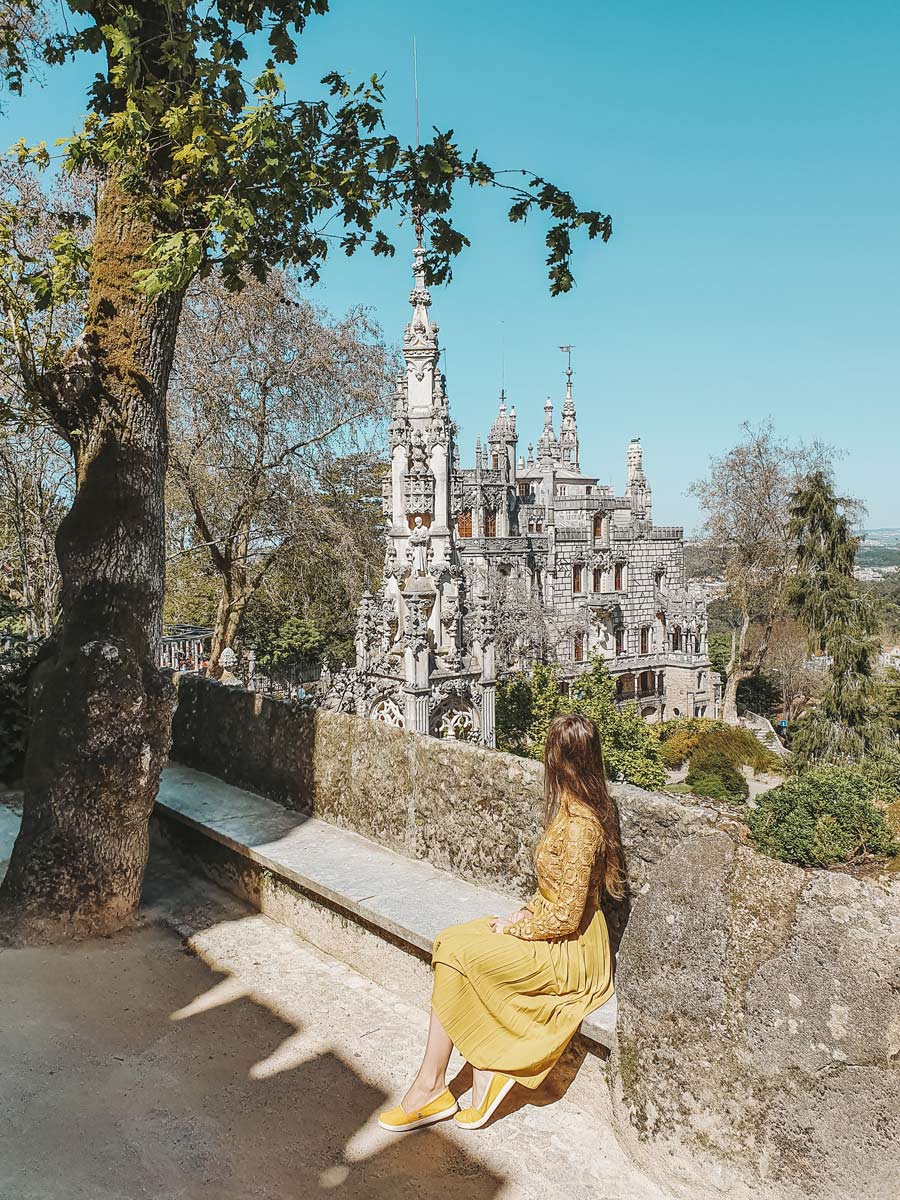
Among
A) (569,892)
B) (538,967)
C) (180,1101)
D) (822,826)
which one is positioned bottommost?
(822,826)

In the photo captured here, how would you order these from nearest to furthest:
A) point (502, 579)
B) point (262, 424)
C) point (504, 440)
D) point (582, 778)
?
point (582, 778)
point (262, 424)
point (502, 579)
point (504, 440)

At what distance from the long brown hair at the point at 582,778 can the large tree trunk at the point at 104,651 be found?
9.42 ft

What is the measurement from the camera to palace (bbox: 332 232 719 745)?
50.3ft

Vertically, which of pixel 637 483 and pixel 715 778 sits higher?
pixel 637 483

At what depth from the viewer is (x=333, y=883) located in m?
5.13

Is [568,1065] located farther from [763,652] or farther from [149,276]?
[763,652]

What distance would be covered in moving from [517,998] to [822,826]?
12.9m

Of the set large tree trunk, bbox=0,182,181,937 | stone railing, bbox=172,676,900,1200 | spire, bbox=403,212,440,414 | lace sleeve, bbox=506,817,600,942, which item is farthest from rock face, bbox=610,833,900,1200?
spire, bbox=403,212,440,414

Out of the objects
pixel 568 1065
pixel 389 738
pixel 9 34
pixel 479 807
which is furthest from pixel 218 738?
pixel 9 34

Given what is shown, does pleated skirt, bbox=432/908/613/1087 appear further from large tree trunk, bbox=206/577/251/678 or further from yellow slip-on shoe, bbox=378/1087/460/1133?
large tree trunk, bbox=206/577/251/678

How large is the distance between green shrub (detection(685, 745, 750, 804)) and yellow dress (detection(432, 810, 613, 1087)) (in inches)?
764

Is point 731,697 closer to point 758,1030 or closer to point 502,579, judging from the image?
point 502,579

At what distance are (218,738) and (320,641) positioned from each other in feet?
59.7

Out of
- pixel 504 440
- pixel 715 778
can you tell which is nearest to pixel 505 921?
pixel 715 778
